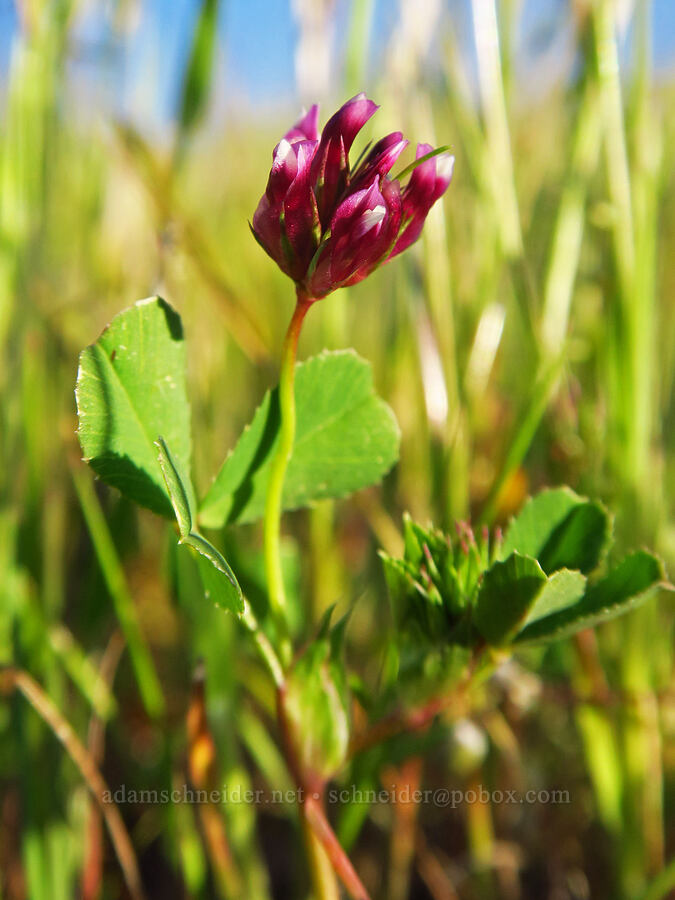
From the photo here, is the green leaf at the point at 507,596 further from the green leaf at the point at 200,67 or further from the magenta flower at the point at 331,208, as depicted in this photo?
the green leaf at the point at 200,67

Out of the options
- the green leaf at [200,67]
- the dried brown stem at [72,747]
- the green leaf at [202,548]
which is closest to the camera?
the green leaf at [202,548]

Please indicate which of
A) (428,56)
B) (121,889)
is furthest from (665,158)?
(121,889)

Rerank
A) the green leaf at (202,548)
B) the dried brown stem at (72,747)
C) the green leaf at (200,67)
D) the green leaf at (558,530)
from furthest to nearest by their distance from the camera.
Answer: the green leaf at (200,67) < the dried brown stem at (72,747) < the green leaf at (558,530) < the green leaf at (202,548)

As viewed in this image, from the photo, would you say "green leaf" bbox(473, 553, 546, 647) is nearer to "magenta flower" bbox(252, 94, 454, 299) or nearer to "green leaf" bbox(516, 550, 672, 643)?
"green leaf" bbox(516, 550, 672, 643)

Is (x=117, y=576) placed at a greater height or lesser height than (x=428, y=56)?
lesser

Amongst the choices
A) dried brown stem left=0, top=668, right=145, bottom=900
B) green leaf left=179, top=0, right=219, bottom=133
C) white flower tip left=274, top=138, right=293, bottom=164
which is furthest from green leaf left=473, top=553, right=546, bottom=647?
green leaf left=179, top=0, right=219, bottom=133

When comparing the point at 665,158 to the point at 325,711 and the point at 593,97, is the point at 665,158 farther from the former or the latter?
the point at 325,711

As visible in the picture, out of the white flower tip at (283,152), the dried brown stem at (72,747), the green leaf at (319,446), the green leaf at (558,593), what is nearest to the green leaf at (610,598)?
the green leaf at (558,593)
